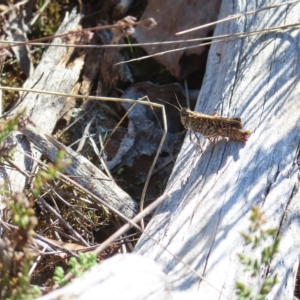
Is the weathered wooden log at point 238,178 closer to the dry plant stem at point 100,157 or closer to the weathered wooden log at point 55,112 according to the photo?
the weathered wooden log at point 55,112

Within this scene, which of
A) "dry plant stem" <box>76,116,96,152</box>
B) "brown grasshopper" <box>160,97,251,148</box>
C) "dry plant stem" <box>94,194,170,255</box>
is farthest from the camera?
"dry plant stem" <box>76,116,96,152</box>

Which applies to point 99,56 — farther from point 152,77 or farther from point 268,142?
point 268,142

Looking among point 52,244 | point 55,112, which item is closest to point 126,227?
point 52,244

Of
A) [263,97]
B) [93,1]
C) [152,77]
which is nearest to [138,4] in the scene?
[93,1]

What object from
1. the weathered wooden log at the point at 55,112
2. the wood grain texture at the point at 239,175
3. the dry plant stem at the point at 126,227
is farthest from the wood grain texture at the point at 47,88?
the dry plant stem at the point at 126,227

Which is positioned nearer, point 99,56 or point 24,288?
point 24,288

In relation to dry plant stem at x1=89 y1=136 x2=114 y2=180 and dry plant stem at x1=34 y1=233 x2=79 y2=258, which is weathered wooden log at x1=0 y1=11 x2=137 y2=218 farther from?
dry plant stem at x1=34 y1=233 x2=79 y2=258

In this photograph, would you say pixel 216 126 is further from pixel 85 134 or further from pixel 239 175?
pixel 85 134

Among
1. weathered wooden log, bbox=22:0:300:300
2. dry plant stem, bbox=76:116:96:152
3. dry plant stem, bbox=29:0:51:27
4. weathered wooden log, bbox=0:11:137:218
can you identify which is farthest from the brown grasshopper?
dry plant stem, bbox=29:0:51:27
